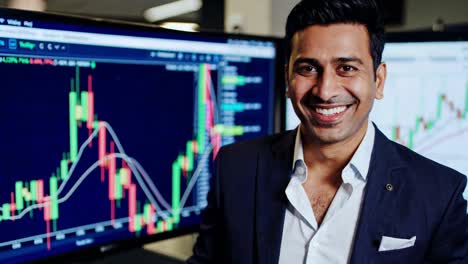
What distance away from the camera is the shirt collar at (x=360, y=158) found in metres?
0.93

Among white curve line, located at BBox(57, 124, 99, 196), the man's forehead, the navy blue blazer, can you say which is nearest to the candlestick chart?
the navy blue blazer

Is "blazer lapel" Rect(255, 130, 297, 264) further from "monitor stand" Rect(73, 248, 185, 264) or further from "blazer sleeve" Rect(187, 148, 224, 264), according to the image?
"monitor stand" Rect(73, 248, 185, 264)

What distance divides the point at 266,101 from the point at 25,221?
0.67 meters

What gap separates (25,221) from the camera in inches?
34.9

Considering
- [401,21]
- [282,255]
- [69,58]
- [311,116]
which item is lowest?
[282,255]

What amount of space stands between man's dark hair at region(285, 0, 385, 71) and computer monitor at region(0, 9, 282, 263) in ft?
0.96

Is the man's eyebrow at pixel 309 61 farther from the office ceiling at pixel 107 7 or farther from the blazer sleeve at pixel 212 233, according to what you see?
the office ceiling at pixel 107 7

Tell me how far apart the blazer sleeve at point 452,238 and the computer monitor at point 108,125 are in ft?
1.73

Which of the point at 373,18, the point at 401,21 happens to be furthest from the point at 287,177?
the point at 401,21

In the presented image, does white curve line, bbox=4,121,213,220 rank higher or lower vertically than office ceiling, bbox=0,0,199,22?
lower

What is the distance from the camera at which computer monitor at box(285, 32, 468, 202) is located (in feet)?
3.79

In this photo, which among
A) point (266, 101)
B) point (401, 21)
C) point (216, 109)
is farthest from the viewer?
Answer: point (401, 21)

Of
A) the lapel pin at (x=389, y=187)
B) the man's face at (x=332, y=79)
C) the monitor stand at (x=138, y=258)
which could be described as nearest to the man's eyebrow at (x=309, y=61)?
the man's face at (x=332, y=79)

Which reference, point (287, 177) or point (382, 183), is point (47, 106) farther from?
point (382, 183)
